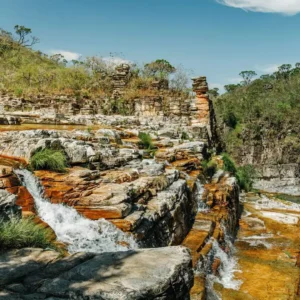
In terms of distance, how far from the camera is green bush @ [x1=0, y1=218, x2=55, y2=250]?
11.5ft

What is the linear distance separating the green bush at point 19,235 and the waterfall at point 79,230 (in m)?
0.73

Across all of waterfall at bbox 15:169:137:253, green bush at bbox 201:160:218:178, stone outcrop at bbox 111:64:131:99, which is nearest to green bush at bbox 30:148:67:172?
waterfall at bbox 15:169:137:253

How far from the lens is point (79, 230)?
16.4 ft

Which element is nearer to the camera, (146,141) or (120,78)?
(146,141)

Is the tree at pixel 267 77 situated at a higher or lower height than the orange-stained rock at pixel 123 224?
higher

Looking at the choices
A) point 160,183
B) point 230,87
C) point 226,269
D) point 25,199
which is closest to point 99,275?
point 25,199

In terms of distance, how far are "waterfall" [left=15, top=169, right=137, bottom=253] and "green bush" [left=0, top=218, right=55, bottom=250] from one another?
727mm

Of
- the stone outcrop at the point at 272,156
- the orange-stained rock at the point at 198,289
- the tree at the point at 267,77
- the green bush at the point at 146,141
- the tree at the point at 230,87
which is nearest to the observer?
the orange-stained rock at the point at 198,289

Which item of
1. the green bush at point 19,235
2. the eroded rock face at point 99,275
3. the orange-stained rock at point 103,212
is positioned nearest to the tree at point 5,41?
the orange-stained rock at point 103,212

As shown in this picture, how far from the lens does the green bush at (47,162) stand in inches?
241

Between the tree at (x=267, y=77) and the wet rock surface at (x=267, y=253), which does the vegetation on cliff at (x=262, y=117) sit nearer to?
the tree at (x=267, y=77)

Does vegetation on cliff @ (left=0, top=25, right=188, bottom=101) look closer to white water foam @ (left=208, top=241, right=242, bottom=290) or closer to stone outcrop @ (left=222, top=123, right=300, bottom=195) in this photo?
white water foam @ (left=208, top=241, right=242, bottom=290)

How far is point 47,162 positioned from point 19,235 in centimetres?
266

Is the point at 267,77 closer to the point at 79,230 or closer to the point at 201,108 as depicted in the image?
the point at 201,108
